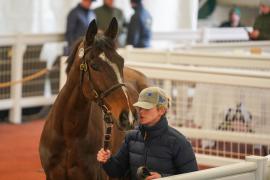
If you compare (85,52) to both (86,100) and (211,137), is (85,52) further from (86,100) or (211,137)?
(211,137)

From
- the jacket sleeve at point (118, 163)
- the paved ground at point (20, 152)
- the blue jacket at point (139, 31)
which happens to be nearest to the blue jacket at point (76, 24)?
the blue jacket at point (139, 31)

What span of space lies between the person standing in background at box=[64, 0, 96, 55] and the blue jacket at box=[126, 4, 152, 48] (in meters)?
0.79

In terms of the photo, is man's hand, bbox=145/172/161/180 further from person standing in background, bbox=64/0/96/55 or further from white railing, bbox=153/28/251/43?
white railing, bbox=153/28/251/43

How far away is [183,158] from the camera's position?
12.5 ft

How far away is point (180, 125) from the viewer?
7.88 meters

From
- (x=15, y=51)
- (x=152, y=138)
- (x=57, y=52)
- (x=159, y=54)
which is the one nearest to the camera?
(x=152, y=138)

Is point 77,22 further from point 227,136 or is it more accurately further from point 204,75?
point 227,136

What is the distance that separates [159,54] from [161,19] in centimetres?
526

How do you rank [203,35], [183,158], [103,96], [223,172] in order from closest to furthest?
[223,172] → [183,158] → [103,96] → [203,35]

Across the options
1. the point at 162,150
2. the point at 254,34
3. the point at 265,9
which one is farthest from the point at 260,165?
the point at 265,9

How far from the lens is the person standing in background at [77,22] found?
10.6 meters

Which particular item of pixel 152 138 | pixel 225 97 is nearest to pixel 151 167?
pixel 152 138

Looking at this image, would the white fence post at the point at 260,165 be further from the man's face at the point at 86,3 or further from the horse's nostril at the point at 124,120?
the man's face at the point at 86,3

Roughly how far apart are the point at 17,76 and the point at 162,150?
22.5 feet
